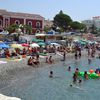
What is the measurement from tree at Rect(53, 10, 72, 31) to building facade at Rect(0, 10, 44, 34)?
75.7 feet

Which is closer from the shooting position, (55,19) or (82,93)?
(82,93)

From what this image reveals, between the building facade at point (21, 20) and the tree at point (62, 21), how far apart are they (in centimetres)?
2307

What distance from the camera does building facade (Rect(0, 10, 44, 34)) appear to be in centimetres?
6354

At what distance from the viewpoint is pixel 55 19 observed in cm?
9438

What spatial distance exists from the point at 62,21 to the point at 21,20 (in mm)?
27340

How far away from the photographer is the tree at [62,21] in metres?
92.7

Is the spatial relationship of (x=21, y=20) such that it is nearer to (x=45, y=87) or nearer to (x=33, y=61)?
(x=33, y=61)

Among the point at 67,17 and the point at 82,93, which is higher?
the point at 67,17

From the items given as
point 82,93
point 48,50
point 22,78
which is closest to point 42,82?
point 22,78

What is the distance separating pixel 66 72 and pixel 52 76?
145 inches

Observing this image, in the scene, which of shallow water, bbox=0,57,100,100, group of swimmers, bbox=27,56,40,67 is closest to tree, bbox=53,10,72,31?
group of swimmers, bbox=27,56,40,67

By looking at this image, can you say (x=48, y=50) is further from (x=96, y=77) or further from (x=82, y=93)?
(x=82, y=93)

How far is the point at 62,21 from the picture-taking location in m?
92.3

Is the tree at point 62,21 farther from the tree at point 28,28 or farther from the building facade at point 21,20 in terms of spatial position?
the tree at point 28,28
